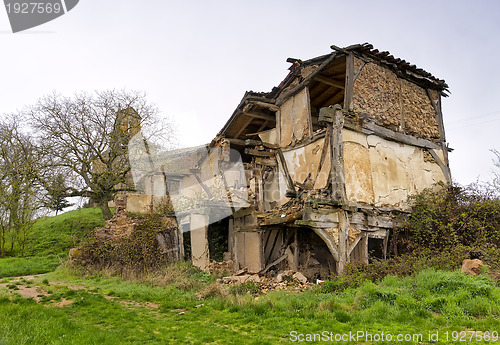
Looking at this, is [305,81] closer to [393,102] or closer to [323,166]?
[393,102]

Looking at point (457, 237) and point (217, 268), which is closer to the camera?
point (457, 237)

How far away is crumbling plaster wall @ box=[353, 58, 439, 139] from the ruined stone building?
0.04 metres

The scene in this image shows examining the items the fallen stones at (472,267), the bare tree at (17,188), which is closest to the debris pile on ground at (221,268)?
the fallen stones at (472,267)

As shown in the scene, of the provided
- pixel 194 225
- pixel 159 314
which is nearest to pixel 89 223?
pixel 194 225

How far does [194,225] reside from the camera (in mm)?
16453

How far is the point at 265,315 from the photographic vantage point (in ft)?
24.2

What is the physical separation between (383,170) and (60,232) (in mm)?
22443

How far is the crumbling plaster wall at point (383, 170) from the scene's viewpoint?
11219 millimetres

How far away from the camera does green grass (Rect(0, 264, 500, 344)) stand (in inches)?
235

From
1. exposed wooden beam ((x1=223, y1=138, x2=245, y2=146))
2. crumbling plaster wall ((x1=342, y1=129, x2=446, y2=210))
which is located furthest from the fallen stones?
exposed wooden beam ((x1=223, y1=138, x2=245, y2=146))

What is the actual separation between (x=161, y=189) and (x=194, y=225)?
9.03 meters

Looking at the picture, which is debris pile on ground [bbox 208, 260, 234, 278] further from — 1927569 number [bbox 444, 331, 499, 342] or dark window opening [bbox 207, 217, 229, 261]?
1927569 number [bbox 444, 331, 499, 342]

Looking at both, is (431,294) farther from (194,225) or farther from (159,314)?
(194,225)

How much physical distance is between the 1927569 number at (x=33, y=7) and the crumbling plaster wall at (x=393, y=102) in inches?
357
